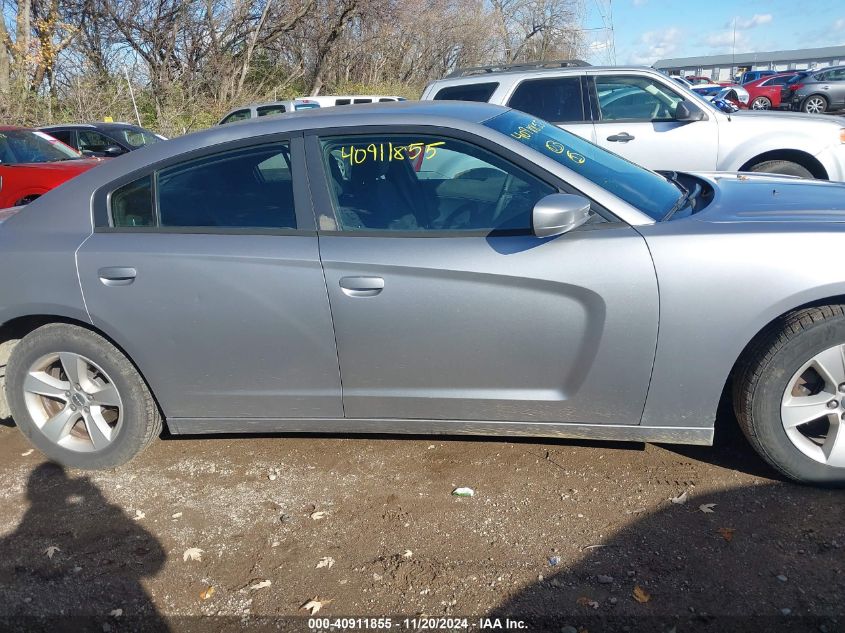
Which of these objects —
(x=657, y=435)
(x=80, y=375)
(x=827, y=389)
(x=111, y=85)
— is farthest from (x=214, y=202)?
(x=111, y=85)

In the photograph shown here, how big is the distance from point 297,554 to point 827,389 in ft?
7.42

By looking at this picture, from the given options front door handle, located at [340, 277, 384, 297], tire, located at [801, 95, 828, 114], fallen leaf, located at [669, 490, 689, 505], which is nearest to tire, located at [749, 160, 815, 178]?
fallen leaf, located at [669, 490, 689, 505]

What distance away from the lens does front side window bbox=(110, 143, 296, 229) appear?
130 inches

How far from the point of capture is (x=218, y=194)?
132 inches

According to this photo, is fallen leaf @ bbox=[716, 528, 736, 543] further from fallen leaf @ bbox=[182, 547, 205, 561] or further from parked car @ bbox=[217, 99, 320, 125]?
parked car @ bbox=[217, 99, 320, 125]

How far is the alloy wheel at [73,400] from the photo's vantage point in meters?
3.50

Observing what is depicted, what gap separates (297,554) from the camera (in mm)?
2918

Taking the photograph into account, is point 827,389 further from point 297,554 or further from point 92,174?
point 92,174

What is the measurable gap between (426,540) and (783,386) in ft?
5.15

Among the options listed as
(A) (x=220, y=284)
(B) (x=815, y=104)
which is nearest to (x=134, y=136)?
(A) (x=220, y=284)

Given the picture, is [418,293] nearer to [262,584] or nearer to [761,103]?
[262,584]

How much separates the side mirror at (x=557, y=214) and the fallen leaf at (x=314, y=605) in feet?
5.33

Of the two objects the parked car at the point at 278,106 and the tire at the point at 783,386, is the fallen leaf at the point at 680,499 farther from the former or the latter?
the parked car at the point at 278,106

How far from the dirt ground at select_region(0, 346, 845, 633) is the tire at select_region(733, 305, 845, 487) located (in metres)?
0.14
